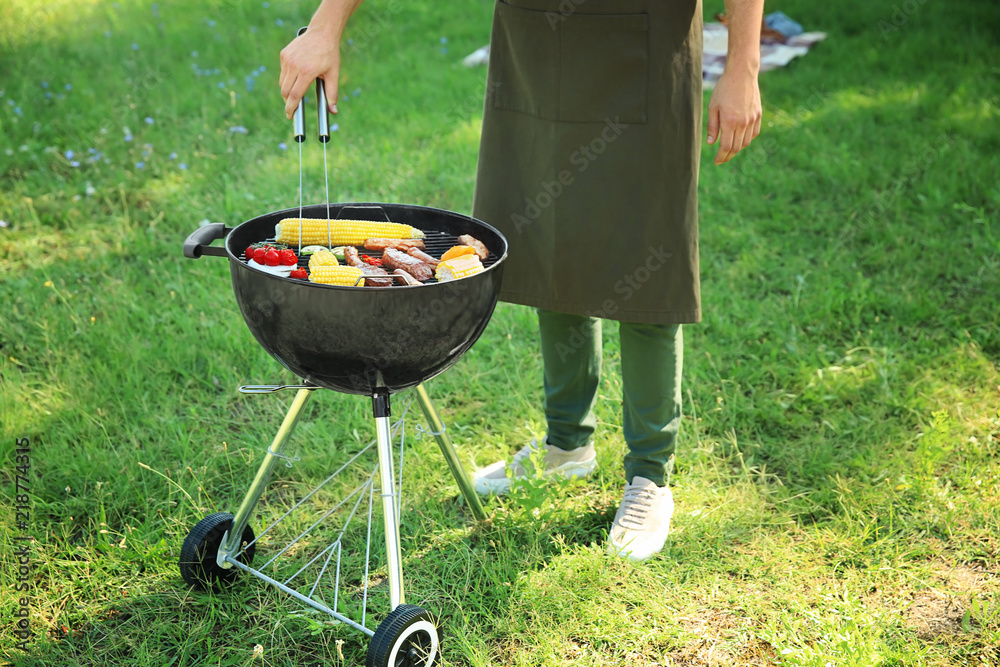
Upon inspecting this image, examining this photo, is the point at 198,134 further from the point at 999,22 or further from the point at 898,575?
the point at 999,22

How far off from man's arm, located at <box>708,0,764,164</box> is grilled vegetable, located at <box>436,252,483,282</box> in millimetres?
690

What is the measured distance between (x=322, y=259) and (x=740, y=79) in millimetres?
1115

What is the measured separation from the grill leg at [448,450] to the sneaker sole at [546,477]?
0.19 m

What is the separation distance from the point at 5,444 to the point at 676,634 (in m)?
2.25

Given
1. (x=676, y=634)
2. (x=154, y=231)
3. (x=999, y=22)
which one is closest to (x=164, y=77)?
(x=154, y=231)

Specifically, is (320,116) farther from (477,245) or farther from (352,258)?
(477,245)

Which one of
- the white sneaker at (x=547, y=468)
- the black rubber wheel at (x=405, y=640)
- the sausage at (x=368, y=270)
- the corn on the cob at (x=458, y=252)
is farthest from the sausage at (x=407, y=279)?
the white sneaker at (x=547, y=468)

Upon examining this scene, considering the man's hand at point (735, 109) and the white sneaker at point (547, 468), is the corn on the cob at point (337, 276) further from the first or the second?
the white sneaker at point (547, 468)

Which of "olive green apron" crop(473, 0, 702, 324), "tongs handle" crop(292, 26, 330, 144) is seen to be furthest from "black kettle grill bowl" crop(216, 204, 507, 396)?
"olive green apron" crop(473, 0, 702, 324)

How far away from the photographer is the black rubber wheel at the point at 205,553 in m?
2.17

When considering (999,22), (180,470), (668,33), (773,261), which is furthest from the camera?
(999,22)

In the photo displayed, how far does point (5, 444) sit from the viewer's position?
2699 mm

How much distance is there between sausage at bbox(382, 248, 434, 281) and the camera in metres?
1.85

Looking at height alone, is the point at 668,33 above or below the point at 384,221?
above
